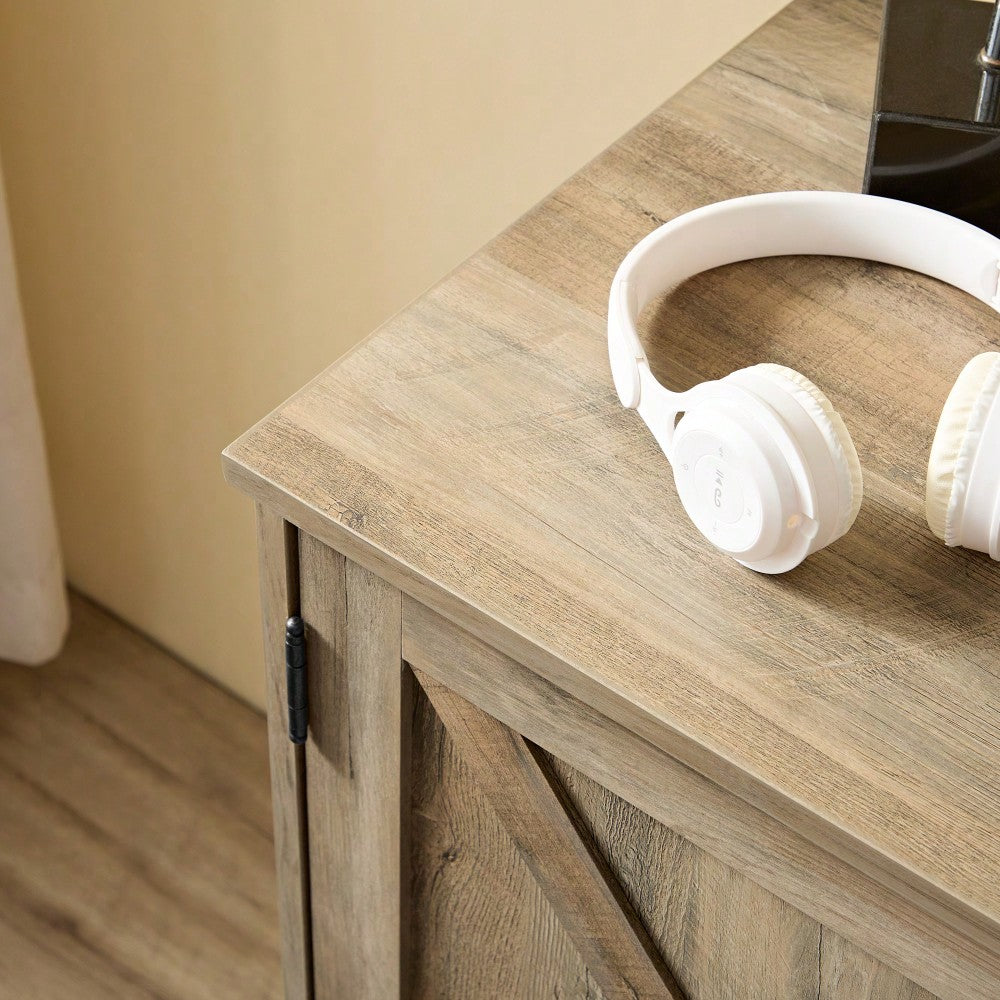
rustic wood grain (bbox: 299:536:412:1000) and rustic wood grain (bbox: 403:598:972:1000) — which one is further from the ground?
rustic wood grain (bbox: 403:598:972:1000)

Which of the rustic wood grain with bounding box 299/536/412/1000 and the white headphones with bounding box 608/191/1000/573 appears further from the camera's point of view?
the rustic wood grain with bounding box 299/536/412/1000

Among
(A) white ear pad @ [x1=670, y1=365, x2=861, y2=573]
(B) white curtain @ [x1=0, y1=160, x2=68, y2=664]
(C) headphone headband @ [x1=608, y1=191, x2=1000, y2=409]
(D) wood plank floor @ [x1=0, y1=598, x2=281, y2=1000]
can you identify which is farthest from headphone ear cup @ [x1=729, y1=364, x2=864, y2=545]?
(D) wood plank floor @ [x1=0, y1=598, x2=281, y2=1000]

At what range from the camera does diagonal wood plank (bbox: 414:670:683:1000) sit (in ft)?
1.81

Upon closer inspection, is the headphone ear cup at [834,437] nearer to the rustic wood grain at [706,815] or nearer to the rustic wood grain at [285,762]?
the rustic wood grain at [706,815]

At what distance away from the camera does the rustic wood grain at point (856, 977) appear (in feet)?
1.55

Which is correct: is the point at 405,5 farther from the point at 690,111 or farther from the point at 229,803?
the point at 229,803

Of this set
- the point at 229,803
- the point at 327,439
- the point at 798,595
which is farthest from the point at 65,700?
the point at 798,595

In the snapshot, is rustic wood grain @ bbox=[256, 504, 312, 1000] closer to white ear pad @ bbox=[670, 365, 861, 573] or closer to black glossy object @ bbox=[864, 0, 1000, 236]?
white ear pad @ bbox=[670, 365, 861, 573]

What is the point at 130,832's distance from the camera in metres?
1.50

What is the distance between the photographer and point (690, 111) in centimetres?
70

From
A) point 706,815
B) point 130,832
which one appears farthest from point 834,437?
point 130,832

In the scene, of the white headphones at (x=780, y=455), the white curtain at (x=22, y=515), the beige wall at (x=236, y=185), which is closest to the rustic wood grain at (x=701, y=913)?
the white headphones at (x=780, y=455)

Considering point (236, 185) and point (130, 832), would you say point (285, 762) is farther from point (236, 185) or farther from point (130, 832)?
point (130, 832)

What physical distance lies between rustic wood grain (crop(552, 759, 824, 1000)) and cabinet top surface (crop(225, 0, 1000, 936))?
9cm
